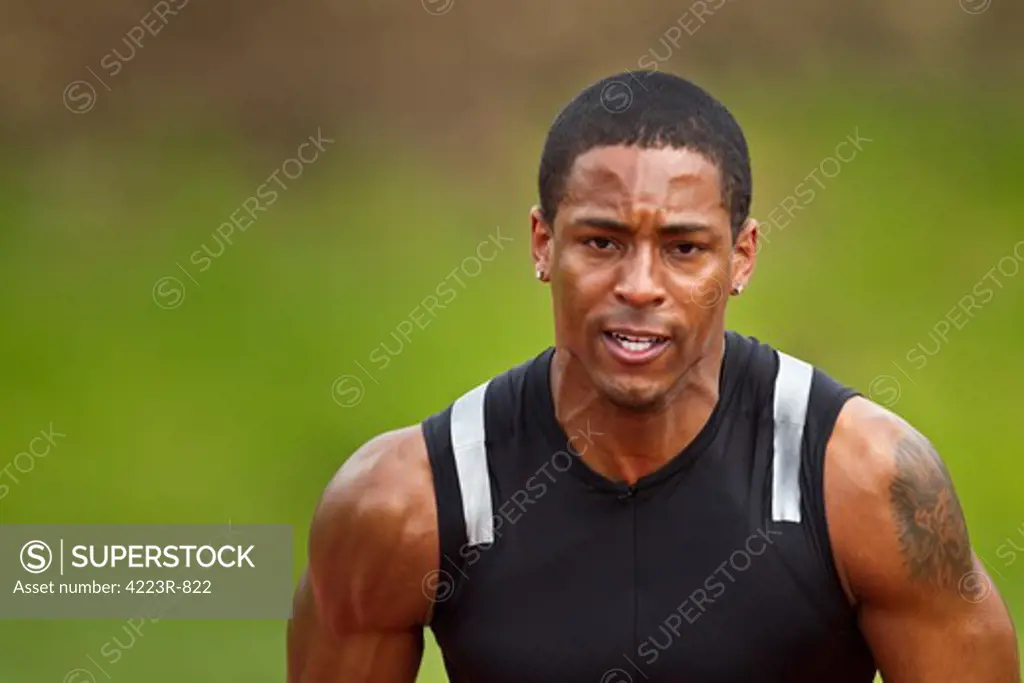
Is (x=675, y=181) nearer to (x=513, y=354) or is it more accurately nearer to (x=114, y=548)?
(x=114, y=548)

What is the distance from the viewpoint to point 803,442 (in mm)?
3379

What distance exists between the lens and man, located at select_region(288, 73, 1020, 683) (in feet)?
10.6

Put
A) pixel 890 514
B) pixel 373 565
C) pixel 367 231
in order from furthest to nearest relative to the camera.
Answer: pixel 367 231
pixel 373 565
pixel 890 514

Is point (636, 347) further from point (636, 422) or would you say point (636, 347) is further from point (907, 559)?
point (907, 559)

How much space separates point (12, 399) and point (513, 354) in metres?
2.41

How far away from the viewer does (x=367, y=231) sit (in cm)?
970

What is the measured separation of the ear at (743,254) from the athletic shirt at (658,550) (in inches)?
7.8

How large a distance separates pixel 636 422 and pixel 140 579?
4.17 meters

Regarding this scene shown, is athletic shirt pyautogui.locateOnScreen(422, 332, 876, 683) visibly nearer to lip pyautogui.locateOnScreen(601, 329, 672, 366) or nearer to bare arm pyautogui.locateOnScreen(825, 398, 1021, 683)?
bare arm pyautogui.locateOnScreen(825, 398, 1021, 683)

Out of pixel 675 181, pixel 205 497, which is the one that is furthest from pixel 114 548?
pixel 675 181

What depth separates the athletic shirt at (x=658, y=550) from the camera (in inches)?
132

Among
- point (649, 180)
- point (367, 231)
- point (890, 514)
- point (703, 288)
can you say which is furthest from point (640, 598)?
point (367, 231)

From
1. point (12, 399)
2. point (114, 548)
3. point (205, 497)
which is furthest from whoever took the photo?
point (12, 399)

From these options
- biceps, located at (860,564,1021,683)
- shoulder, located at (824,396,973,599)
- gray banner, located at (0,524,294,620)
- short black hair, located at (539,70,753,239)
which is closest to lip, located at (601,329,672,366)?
short black hair, located at (539,70,753,239)
